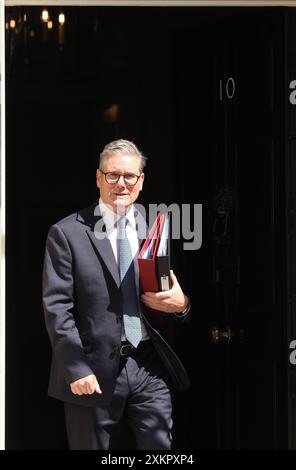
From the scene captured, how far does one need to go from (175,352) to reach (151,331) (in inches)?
9.5

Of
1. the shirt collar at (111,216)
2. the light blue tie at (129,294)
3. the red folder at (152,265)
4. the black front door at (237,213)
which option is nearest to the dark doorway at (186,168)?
the black front door at (237,213)

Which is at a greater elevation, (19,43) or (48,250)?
(19,43)

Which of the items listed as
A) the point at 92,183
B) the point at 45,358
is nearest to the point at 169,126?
the point at 92,183

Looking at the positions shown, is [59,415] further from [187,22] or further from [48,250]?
[187,22]

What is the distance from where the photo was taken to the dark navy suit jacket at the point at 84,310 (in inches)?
215

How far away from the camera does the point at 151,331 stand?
5.56 metres

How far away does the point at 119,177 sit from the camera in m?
5.62

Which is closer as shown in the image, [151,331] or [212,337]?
[151,331]

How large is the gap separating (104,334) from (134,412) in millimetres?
453

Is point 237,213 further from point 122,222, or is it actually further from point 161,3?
point 161,3

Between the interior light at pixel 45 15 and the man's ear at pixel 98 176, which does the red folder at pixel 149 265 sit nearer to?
the man's ear at pixel 98 176

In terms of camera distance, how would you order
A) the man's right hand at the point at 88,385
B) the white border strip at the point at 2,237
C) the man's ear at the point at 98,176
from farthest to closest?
the man's ear at the point at 98,176
the white border strip at the point at 2,237
the man's right hand at the point at 88,385

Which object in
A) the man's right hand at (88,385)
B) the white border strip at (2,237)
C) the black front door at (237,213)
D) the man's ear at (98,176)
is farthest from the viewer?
the black front door at (237,213)

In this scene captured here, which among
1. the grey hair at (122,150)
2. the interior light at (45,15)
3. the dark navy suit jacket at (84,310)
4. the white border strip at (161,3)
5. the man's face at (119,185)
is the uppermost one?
the white border strip at (161,3)
